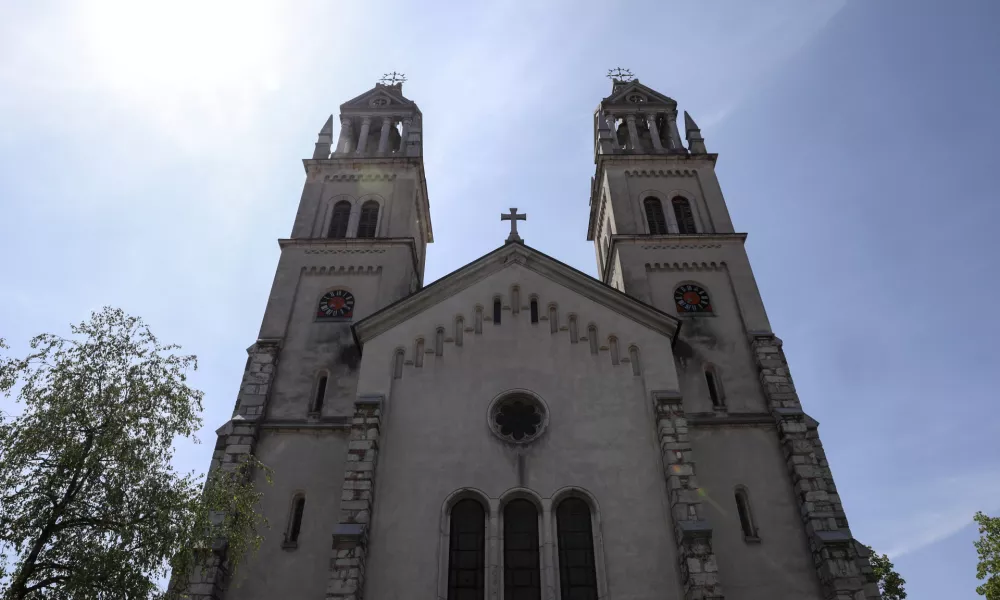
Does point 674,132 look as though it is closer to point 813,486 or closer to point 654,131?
point 654,131

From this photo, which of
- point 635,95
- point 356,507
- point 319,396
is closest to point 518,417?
point 356,507

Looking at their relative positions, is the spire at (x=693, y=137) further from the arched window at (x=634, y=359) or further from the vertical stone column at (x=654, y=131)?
the arched window at (x=634, y=359)

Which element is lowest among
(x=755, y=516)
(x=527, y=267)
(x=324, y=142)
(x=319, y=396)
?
(x=755, y=516)

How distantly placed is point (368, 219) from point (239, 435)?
35.9 ft

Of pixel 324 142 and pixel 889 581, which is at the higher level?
pixel 324 142

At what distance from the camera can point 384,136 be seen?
3206 centimetres

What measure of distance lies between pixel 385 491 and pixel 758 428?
436 inches

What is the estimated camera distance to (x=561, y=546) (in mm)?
17047

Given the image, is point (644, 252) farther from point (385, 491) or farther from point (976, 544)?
point (976, 544)

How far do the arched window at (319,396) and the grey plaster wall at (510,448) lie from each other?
114 inches

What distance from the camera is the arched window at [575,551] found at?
645 inches

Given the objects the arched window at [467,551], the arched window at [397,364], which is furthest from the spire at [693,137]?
the arched window at [467,551]

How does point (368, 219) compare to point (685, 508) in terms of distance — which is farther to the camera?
point (368, 219)

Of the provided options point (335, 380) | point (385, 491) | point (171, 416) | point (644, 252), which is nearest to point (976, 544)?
point (644, 252)
